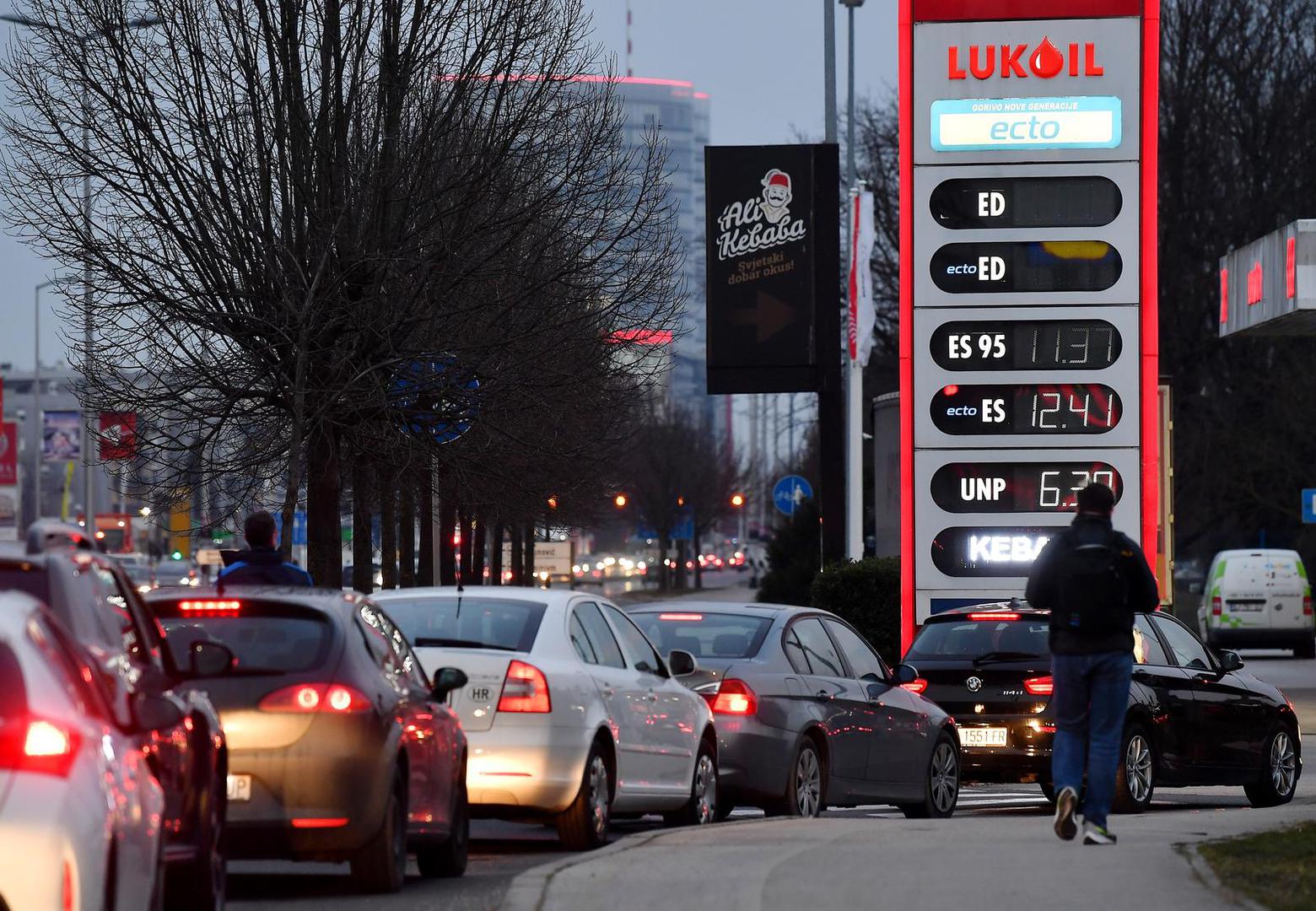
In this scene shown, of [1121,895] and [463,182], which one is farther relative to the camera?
[463,182]

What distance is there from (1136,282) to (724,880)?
16201mm

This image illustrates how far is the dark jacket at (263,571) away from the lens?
14.3 m

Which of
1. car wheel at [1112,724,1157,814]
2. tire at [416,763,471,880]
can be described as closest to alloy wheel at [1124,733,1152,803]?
car wheel at [1112,724,1157,814]

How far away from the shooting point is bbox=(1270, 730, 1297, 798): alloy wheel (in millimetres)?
18203

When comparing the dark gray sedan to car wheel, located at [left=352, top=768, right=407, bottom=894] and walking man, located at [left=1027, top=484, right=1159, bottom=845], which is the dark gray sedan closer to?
walking man, located at [left=1027, top=484, right=1159, bottom=845]

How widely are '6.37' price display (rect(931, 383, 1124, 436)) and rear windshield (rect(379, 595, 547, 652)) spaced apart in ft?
42.2

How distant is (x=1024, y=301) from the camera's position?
25.5m

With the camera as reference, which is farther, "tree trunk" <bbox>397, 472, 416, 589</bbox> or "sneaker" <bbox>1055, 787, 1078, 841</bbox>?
"tree trunk" <bbox>397, 472, 416, 589</bbox>

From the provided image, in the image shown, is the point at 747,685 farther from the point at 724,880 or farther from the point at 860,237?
the point at 860,237

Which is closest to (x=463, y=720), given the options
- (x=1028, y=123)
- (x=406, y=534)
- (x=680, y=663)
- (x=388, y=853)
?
(x=680, y=663)

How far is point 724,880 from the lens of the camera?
10305 millimetres

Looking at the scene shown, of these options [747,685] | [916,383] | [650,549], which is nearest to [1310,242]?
[916,383]

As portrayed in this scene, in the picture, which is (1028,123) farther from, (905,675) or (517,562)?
(517,562)

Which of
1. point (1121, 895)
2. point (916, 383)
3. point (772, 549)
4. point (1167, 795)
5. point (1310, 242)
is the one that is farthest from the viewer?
point (772, 549)
